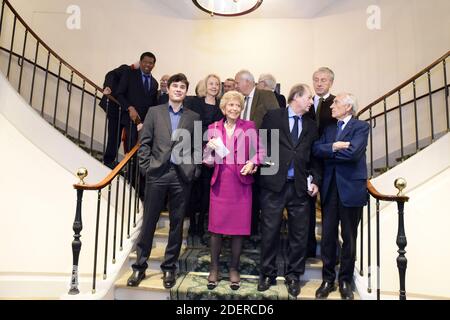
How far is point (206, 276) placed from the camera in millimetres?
2607

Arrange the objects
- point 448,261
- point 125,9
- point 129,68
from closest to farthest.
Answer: point 448,261
point 129,68
point 125,9

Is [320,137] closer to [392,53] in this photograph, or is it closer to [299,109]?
[299,109]

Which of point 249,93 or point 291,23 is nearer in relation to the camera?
point 249,93

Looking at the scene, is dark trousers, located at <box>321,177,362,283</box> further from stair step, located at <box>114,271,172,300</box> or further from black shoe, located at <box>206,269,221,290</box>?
stair step, located at <box>114,271,172,300</box>

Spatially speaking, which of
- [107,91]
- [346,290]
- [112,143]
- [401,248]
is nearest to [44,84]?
[107,91]

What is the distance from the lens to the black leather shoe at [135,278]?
2463mm

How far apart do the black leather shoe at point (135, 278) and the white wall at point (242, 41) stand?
3.92 m

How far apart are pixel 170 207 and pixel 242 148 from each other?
2.27ft

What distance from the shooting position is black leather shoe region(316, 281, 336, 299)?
2336mm

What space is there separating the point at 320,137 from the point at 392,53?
10.9 feet

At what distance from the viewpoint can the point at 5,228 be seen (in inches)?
119

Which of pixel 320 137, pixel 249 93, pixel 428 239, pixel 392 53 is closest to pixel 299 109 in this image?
pixel 320 137

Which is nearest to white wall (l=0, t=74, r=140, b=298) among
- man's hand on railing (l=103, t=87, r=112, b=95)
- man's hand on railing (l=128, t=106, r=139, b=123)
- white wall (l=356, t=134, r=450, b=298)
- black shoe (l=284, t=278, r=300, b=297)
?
man's hand on railing (l=128, t=106, r=139, b=123)

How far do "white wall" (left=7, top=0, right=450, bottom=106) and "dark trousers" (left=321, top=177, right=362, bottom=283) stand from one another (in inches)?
135
